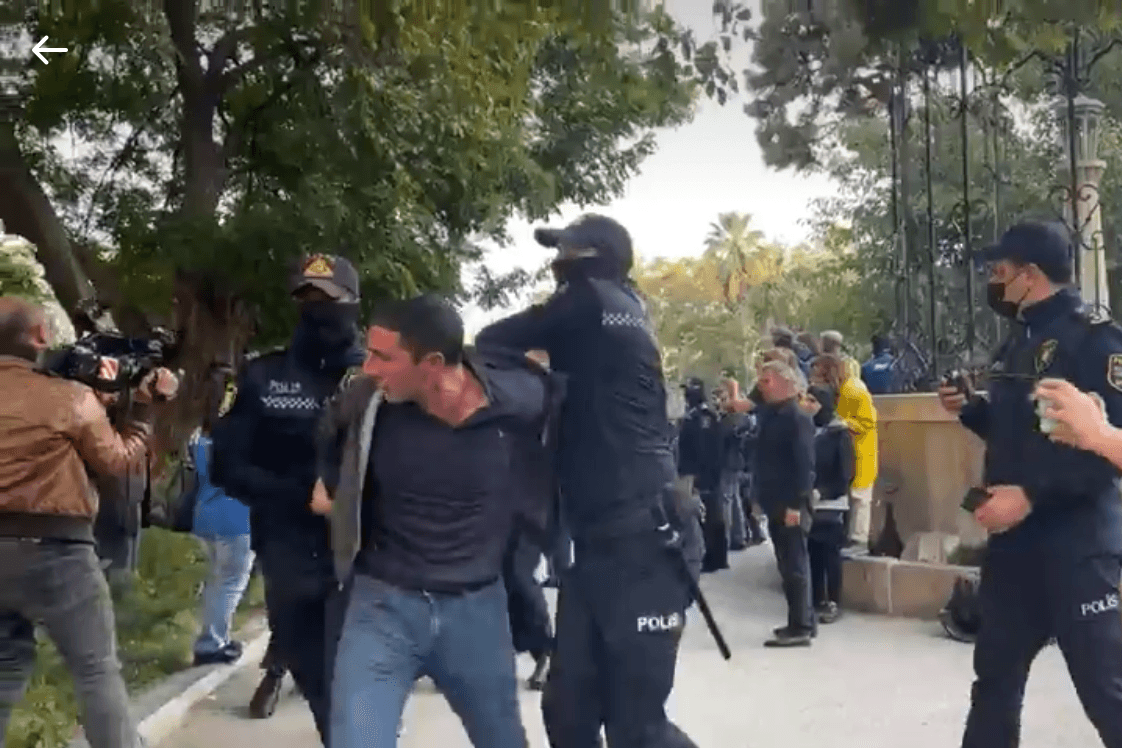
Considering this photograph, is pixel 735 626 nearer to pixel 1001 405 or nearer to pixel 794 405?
pixel 794 405

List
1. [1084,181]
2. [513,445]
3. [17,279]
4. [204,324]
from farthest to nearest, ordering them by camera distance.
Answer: [204,324], [1084,181], [17,279], [513,445]

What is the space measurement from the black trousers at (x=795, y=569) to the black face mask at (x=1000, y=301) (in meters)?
4.86

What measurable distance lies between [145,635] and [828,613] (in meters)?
4.72

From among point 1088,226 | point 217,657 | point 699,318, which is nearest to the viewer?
point 217,657

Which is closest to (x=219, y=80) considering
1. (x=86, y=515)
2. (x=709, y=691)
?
(x=709, y=691)

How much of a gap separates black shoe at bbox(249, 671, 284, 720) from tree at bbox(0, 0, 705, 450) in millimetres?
4485

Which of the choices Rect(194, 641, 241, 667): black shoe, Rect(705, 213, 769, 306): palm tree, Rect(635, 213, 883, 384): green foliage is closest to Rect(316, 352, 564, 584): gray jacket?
Rect(194, 641, 241, 667): black shoe

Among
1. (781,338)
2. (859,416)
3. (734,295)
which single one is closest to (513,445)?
(859,416)

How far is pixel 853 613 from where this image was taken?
11398 mm

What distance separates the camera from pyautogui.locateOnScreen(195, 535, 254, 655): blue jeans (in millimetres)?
9211

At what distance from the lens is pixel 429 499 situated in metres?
4.21

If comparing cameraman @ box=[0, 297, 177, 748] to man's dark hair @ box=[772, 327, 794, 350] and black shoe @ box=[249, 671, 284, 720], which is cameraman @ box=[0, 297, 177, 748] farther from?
man's dark hair @ box=[772, 327, 794, 350]

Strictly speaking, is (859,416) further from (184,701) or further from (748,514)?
(748,514)

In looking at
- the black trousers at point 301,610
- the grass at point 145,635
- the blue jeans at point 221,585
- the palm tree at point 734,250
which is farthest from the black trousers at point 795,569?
the palm tree at point 734,250
